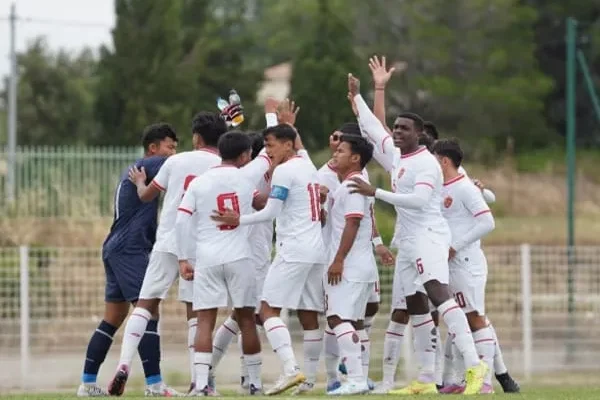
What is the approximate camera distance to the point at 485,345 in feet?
46.9

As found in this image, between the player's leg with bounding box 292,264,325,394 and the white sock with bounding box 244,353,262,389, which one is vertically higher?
the player's leg with bounding box 292,264,325,394

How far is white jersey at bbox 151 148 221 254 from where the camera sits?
1388cm

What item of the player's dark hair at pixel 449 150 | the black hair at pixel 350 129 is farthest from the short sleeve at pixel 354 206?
the player's dark hair at pixel 449 150

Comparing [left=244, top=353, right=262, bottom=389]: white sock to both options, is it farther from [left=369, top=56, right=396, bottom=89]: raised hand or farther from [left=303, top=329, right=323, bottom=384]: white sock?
[left=369, top=56, right=396, bottom=89]: raised hand

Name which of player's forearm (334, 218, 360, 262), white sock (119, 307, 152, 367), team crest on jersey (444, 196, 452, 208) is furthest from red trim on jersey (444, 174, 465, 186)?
white sock (119, 307, 152, 367)

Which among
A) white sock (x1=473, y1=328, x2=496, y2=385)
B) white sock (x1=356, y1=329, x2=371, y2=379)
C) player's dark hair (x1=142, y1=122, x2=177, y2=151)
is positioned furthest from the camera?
player's dark hair (x1=142, y1=122, x2=177, y2=151)

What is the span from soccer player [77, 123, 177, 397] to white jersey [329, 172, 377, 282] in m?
1.55

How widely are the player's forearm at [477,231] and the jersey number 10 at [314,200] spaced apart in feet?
4.41

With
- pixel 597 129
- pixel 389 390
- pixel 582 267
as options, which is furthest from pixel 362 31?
pixel 389 390

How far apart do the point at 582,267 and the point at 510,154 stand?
32.8 metres

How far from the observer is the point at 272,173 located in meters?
13.7

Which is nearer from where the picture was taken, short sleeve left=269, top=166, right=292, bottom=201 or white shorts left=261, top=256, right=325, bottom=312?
short sleeve left=269, top=166, right=292, bottom=201

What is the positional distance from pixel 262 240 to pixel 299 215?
1.00 metres

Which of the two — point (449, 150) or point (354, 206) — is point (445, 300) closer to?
point (354, 206)
